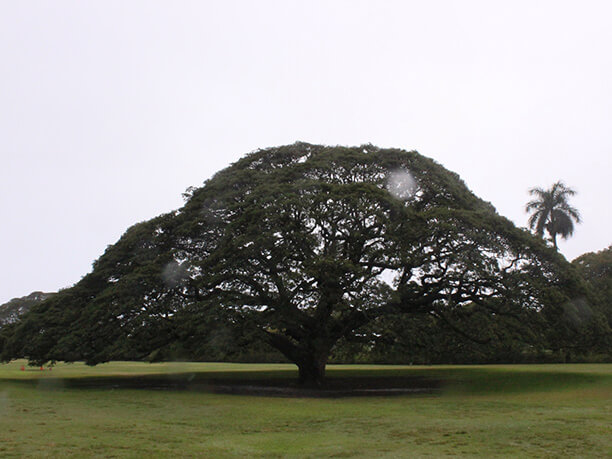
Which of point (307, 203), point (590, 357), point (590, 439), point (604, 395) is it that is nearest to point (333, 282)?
point (307, 203)

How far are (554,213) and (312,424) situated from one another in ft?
147

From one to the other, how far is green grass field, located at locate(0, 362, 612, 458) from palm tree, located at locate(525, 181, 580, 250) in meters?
31.8

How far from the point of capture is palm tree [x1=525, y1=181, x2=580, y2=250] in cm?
4975

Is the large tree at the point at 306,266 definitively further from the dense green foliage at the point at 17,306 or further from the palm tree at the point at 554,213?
the dense green foliage at the point at 17,306

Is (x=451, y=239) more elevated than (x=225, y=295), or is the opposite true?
(x=451, y=239)

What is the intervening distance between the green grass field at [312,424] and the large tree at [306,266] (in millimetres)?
3806

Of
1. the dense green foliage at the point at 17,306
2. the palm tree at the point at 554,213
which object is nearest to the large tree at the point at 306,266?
the palm tree at the point at 554,213

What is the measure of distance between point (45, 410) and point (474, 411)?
1279 cm

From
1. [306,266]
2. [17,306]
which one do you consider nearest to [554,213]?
[306,266]

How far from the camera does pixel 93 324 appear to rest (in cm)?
2464

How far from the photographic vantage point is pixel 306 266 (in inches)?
861

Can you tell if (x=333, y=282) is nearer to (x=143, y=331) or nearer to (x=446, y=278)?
(x=446, y=278)

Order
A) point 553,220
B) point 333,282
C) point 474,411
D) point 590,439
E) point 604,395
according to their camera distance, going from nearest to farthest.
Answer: point 590,439 → point 474,411 → point 604,395 → point 333,282 → point 553,220

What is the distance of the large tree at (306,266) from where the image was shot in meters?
22.2
